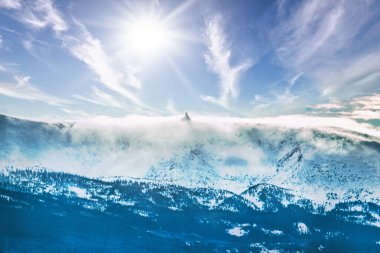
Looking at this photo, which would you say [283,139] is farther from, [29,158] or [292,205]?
[29,158]

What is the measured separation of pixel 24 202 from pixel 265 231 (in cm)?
10705

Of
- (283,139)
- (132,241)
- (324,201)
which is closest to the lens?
(324,201)

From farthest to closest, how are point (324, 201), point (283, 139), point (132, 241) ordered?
1. point (132, 241)
2. point (283, 139)
3. point (324, 201)

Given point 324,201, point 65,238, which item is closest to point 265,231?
point 324,201

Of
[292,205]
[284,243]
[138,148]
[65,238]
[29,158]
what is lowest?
[65,238]

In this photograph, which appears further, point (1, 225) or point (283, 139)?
point (1, 225)

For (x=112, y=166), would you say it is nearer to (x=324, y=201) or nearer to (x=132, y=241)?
(x=132, y=241)

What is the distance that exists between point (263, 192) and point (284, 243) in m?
23.3

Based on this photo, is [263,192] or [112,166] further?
[112,166]

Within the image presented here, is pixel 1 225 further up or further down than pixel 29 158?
further down

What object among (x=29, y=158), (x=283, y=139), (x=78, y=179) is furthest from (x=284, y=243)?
(x=29, y=158)

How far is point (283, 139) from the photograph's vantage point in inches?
5723

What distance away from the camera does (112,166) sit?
522ft

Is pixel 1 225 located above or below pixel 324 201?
below
